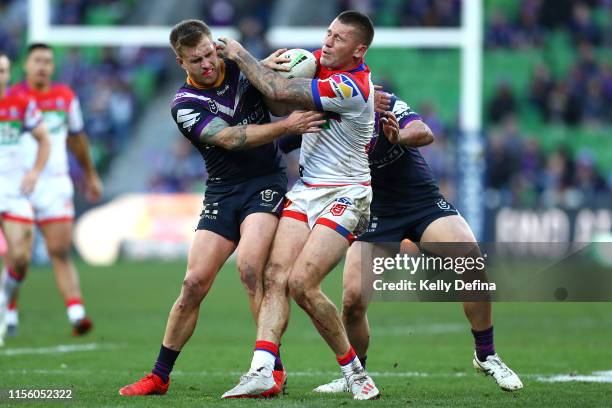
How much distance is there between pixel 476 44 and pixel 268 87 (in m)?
12.7

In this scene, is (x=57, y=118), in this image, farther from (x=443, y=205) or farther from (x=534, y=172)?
(x=534, y=172)

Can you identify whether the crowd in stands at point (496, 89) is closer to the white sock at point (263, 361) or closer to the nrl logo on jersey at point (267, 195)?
the nrl logo on jersey at point (267, 195)

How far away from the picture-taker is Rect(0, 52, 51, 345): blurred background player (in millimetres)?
11195

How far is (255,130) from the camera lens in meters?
7.05

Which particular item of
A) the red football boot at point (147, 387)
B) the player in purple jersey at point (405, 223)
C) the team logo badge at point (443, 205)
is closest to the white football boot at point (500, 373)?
the player in purple jersey at point (405, 223)

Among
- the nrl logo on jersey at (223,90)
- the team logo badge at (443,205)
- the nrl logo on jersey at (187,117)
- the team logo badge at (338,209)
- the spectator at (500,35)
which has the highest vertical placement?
the spectator at (500,35)

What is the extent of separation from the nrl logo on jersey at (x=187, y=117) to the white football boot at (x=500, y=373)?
96.0 inches

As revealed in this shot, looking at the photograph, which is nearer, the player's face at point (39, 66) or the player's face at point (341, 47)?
the player's face at point (341, 47)

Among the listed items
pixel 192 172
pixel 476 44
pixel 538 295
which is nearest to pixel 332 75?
pixel 538 295

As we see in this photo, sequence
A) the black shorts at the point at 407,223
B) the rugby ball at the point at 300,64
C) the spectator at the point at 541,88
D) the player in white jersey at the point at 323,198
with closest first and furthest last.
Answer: the player in white jersey at the point at 323,198 < the rugby ball at the point at 300,64 < the black shorts at the point at 407,223 < the spectator at the point at 541,88

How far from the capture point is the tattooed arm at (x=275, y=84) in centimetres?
703

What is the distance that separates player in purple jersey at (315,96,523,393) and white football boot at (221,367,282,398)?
687mm

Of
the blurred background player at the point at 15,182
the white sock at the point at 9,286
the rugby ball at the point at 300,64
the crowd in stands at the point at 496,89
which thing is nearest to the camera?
the rugby ball at the point at 300,64

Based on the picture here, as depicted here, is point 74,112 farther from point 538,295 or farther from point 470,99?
point 470,99
